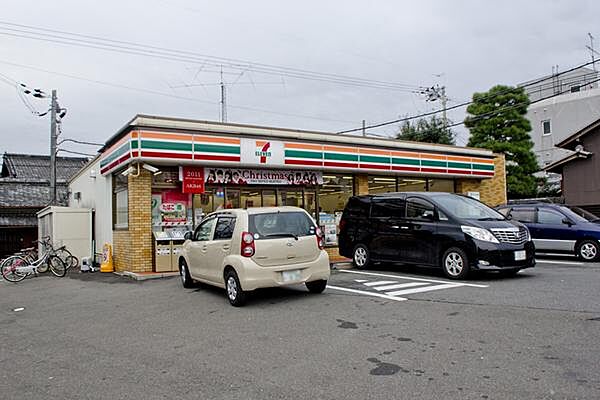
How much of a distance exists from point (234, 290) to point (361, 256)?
4.88 m

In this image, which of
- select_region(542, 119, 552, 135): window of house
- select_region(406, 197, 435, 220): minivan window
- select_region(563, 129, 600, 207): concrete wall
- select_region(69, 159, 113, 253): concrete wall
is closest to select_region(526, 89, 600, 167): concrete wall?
select_region(542, 119, 552, 135): window of house

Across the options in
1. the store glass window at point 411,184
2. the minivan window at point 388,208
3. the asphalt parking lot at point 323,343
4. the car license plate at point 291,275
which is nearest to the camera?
the asphalt parking lot at point 323,343

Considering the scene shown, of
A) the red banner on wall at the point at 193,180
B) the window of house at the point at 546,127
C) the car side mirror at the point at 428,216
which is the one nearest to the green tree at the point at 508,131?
the window of house at the point at 546,127

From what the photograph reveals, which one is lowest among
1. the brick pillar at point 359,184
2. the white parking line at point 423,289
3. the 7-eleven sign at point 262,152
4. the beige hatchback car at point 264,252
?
the white parking line at point 423,289

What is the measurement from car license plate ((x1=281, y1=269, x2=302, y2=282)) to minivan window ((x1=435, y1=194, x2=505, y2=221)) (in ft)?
12.3

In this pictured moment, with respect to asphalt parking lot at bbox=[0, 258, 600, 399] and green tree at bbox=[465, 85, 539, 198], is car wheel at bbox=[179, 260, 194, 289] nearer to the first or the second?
asphalt parking lot at bbox=[0, 258, 600, 399]

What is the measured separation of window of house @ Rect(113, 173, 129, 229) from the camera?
541 inches

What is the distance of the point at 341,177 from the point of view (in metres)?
16.8

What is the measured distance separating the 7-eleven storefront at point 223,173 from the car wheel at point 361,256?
3638mm

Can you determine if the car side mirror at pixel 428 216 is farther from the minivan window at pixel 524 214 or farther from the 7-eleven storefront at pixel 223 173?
the minivan window at pixel 524 214

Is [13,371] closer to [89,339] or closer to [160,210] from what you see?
[89,339]

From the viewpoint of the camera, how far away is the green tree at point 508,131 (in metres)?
28.6

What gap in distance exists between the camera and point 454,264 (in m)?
9.90

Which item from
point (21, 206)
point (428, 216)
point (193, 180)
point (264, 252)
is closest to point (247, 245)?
point (264, 252)
